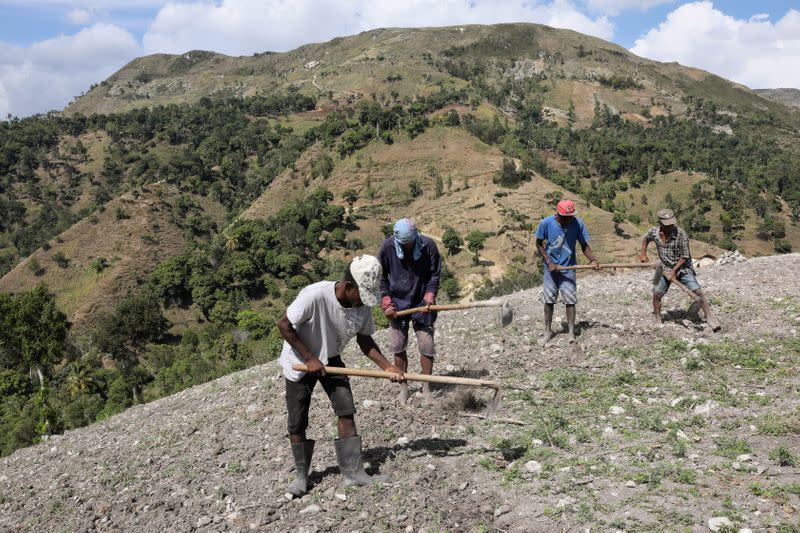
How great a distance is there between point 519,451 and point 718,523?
1.75m

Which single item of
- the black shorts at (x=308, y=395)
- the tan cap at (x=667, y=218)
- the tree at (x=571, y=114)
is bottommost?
the black shorts at (x=308, y=395)

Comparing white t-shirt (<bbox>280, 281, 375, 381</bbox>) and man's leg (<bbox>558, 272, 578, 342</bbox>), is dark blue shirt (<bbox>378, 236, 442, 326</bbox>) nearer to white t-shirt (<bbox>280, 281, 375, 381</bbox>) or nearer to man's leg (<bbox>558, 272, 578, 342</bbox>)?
white t-shirt (<bbox>280, 281, 375, 381</bbox>)

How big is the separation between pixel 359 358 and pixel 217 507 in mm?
5116

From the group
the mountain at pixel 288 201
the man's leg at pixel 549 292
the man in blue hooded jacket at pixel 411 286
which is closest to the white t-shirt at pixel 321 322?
the man in blue hooded jacket at pixel 411 286

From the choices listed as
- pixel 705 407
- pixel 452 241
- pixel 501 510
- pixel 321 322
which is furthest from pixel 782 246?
pixel 321 322

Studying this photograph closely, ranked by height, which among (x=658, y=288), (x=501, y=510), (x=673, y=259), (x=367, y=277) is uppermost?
(x=367, y=277)

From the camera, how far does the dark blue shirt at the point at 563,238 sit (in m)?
7.42

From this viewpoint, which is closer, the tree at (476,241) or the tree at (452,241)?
the tree at (476,241)

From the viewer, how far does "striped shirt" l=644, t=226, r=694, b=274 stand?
7.58 metres

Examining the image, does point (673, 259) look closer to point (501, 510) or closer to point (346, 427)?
point (501, 510)

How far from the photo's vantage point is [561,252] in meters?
7.45

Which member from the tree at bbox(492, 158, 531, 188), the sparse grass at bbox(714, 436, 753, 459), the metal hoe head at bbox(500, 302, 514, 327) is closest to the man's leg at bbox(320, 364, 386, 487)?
the metal hoe head at bbox(500, 302, 514, 327)

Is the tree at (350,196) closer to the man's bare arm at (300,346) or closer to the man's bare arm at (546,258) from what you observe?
the man's bare arm at (546,258)

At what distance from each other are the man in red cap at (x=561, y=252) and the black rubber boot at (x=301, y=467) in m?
4.36
